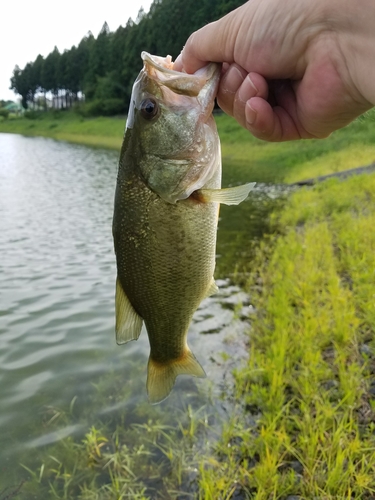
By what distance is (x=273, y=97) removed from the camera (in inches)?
101

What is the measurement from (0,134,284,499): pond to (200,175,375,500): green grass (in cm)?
38

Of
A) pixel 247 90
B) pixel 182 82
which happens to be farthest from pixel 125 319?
pixel 247 90

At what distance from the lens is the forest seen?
4272 centimetres

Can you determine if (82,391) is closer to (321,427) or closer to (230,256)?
(321,427)

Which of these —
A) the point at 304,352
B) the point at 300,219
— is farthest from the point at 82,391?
the point at 300,219

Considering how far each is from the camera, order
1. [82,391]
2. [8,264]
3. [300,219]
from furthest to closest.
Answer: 1. [300,219]
2. [8,264]
3. [82,391]

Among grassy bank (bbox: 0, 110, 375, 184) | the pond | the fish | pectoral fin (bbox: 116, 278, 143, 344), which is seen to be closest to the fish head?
the fish

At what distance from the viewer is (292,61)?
7.16 ft

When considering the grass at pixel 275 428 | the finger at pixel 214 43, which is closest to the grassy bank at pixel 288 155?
the grass at pixel 275 428

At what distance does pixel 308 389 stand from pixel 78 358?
3151mm

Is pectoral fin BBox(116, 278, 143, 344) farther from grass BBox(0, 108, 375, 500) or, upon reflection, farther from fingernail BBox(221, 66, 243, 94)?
grass BBox(0, 108, 375, 500)

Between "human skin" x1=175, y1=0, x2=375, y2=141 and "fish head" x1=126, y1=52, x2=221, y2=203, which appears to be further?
"fish head" x1=126, y1=52, x2=221, y2=203

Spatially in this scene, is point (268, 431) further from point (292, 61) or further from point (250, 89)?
point (292, 61)

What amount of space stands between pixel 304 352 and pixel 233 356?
1092 millimetres
